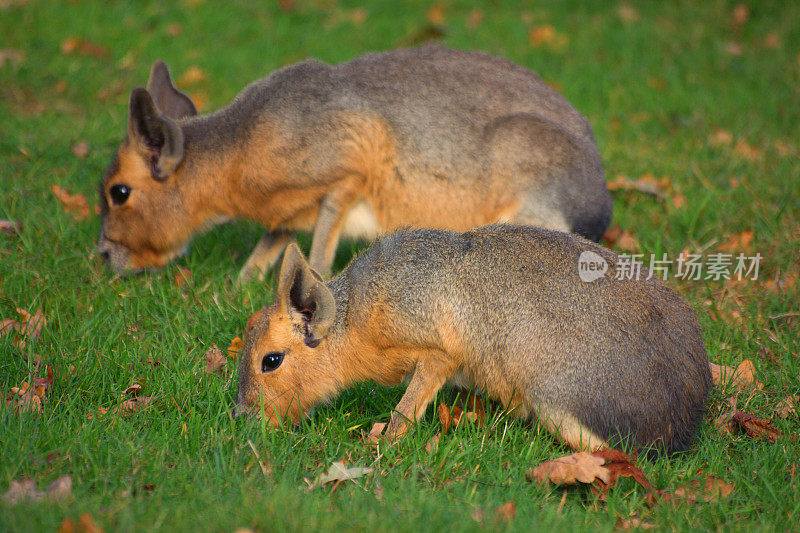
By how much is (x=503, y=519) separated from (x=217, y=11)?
826 centimetres

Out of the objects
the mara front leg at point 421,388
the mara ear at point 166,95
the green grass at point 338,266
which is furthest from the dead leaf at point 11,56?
the mara front leg at point 421,388

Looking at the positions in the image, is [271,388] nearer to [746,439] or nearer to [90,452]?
[90,452]

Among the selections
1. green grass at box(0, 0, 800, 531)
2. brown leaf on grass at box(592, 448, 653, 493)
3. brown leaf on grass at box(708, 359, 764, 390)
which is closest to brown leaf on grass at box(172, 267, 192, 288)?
green grass at box(0, 0, 800, 531)

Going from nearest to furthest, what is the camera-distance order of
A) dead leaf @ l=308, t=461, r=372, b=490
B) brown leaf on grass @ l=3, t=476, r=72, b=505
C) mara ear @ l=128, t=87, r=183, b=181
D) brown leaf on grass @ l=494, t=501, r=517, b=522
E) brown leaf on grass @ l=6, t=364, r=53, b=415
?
brown leaf on grass @ l=3, t=476, r=72, b=505 → brown leaf on grass @ l=494, t=501, r=517, b=522 → dead leaf @ l=308, t=461, r=372, b=490 → brown leaf on grass @ l=6, t=364, r=53, b=415 → mara ear @ l=128, t=87, r=183, b=181

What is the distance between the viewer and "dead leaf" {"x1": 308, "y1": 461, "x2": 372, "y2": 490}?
3305 mm

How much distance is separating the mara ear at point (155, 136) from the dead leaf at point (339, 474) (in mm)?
2486

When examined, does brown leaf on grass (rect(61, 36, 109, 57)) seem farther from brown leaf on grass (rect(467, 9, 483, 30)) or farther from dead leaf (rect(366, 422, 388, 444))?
dead leaf (rect(366, 422, 388, 444))

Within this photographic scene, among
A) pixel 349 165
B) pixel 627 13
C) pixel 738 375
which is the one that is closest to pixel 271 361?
pixel 349 165

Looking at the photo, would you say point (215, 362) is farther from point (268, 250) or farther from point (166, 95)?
point (166, 95)

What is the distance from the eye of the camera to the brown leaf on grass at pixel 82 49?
8.61 meters

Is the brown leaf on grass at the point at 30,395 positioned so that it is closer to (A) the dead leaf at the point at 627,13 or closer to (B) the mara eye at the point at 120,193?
(B) the mara eye at the point at 120,193

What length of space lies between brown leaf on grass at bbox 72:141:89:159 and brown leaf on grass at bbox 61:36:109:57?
234 centimetres

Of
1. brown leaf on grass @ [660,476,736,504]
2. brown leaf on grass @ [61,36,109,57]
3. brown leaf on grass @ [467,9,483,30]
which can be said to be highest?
brown leaf on grass @ [467,9,483,30]

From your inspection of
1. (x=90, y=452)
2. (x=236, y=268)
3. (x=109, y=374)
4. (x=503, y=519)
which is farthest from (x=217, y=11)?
(x=503, y=519)
